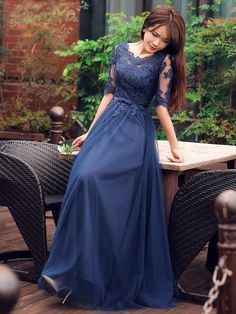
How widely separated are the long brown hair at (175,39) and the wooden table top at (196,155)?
0.33 meters

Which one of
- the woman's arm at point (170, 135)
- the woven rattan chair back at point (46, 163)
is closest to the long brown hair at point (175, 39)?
the woman's arm at point (170, 135)

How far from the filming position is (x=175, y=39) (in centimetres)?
455

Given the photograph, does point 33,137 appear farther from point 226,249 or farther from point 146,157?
point 226,249

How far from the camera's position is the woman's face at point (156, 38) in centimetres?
454

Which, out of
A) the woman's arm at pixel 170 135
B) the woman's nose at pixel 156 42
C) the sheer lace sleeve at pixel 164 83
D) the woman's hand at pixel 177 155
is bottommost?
the woman's hand at pixel 177 155

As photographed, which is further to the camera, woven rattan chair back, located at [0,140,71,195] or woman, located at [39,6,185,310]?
woven rattan chair back, located at [0,140,71,195]

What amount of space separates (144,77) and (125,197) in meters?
0.68

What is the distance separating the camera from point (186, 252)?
178 inches

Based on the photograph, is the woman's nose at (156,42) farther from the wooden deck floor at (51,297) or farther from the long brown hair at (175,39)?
the wooden deck floor at (51,297)

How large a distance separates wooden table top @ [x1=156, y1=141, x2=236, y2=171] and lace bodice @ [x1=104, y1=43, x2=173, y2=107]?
0.34 metres

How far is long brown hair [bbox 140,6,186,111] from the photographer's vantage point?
4.54m

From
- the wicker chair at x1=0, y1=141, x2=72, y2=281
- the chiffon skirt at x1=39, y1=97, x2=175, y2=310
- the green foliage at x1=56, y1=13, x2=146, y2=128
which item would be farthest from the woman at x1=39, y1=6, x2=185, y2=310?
the green foliage at x1=56, y1=13, x2=146, y2=128

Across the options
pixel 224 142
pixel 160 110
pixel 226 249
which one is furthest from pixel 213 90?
pixel 226 249

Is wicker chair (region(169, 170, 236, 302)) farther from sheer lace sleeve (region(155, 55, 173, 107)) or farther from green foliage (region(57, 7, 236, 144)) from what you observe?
green foliage (region(57, 7, 236, 144))
